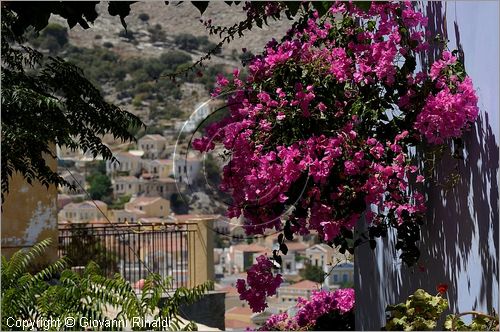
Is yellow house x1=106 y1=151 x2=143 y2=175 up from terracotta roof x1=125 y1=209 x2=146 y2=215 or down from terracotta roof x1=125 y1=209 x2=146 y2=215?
up

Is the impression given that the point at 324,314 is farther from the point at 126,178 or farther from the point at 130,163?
the point at 126,178

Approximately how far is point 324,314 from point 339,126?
10.8ft

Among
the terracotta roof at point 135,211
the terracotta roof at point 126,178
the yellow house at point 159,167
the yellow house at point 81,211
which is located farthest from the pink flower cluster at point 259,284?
the yellow house at point 81,211

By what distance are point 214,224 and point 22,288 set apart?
13.0 metres

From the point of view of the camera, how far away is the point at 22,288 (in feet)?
24.8

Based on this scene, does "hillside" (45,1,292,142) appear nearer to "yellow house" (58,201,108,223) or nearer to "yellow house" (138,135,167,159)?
"yellow house" (138,135,167,159)

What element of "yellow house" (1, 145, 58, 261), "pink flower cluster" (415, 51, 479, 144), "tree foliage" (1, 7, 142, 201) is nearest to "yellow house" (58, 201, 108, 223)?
"yellow house" (1, 145, 58, 261)

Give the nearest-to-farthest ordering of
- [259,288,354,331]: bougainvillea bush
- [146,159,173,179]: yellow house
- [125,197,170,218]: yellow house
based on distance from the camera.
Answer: [259,288,354,331]: bougainvillea bush, [146,159,173,179]: yellow house, [125,197,170,218]: yellow house

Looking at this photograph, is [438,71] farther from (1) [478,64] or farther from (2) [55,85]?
(2) [55,85]

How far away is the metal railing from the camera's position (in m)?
18.6

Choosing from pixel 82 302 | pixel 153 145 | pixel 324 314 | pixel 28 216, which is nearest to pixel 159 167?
pixel 153 145

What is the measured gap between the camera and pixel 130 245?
61.7 ft

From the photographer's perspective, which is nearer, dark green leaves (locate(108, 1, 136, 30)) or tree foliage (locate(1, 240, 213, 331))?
dark green leaves (locate(108, 1, 136, 30))

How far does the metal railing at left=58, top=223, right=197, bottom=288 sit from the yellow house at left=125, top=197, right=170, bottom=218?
1685 centimetres
